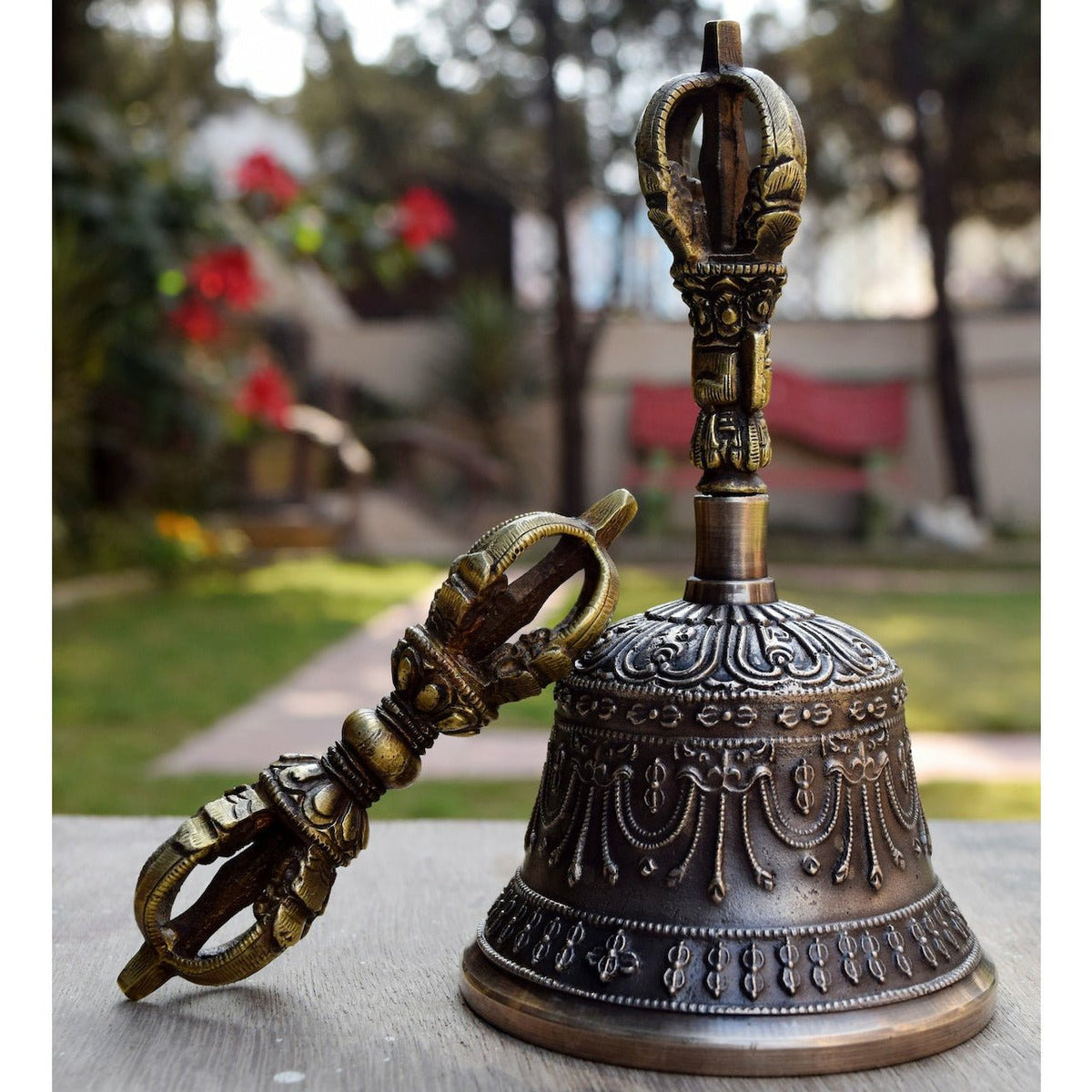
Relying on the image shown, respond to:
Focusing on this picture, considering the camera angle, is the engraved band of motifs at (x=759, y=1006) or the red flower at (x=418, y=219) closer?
the engraved band of motifs at (x=759, y=1006)

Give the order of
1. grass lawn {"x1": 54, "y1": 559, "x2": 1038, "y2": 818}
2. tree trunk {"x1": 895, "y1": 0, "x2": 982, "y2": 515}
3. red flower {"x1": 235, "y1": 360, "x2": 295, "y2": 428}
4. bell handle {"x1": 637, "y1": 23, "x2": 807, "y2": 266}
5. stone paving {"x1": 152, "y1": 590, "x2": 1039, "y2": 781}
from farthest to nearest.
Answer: tree trunk {"x1": 895, "y1": 0, "x2": 982, "y2": 515}, red flower {"x1": 235, "y1": 360, "x2": 295, "y2": 428}, stone paving {"x1": 152, "y1": 590, "x2": 1039, "y2": 781}, grass lawn {"x1": 54, "y1": 559, "x2": 1038, "y2": 818}, bell handle {"x1": 637, "y1": 23, "x2": 807, "y2": 266}

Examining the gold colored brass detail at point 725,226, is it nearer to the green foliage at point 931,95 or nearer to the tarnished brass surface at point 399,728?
the tarnished brass surface at point 399,728

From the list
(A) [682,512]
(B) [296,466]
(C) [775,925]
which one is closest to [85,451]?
(B) [296,466]

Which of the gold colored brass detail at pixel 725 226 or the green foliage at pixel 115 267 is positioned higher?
the green foliage at pixel 115 267

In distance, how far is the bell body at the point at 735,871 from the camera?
1298mm

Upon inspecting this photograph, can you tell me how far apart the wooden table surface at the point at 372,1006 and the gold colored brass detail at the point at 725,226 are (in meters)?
0.63

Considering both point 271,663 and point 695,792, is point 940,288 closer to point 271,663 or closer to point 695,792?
point 271,663

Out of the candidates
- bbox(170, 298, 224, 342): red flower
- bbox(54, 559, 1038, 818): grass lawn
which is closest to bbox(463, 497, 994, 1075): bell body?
bbox(54, 559, 1038, 818): grass lawn

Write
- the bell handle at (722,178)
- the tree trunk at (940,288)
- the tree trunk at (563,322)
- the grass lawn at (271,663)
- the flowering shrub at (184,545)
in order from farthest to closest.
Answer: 1. the tree trunk at (940,288)
2. the tree trunk at (563,322)
3. the flowering shrub at (184,545)
4. the grass lawn at (271,663)
5. the bell handle at (722,178)

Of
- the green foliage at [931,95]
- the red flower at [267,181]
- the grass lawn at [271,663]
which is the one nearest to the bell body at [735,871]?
the grass lawn at [271,663]

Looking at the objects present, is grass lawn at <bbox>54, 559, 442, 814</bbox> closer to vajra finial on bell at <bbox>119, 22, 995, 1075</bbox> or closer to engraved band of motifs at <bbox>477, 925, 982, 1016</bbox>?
vajra finial on bell at <bbox>119, 22, 995, 1075</bbox>

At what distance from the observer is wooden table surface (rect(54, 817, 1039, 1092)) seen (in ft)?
4.31

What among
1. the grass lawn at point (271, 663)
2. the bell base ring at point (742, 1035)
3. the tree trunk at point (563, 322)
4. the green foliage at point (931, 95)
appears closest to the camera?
the bell base ring at point (742, 1035)

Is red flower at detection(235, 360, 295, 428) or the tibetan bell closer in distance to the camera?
the tibetan bell
